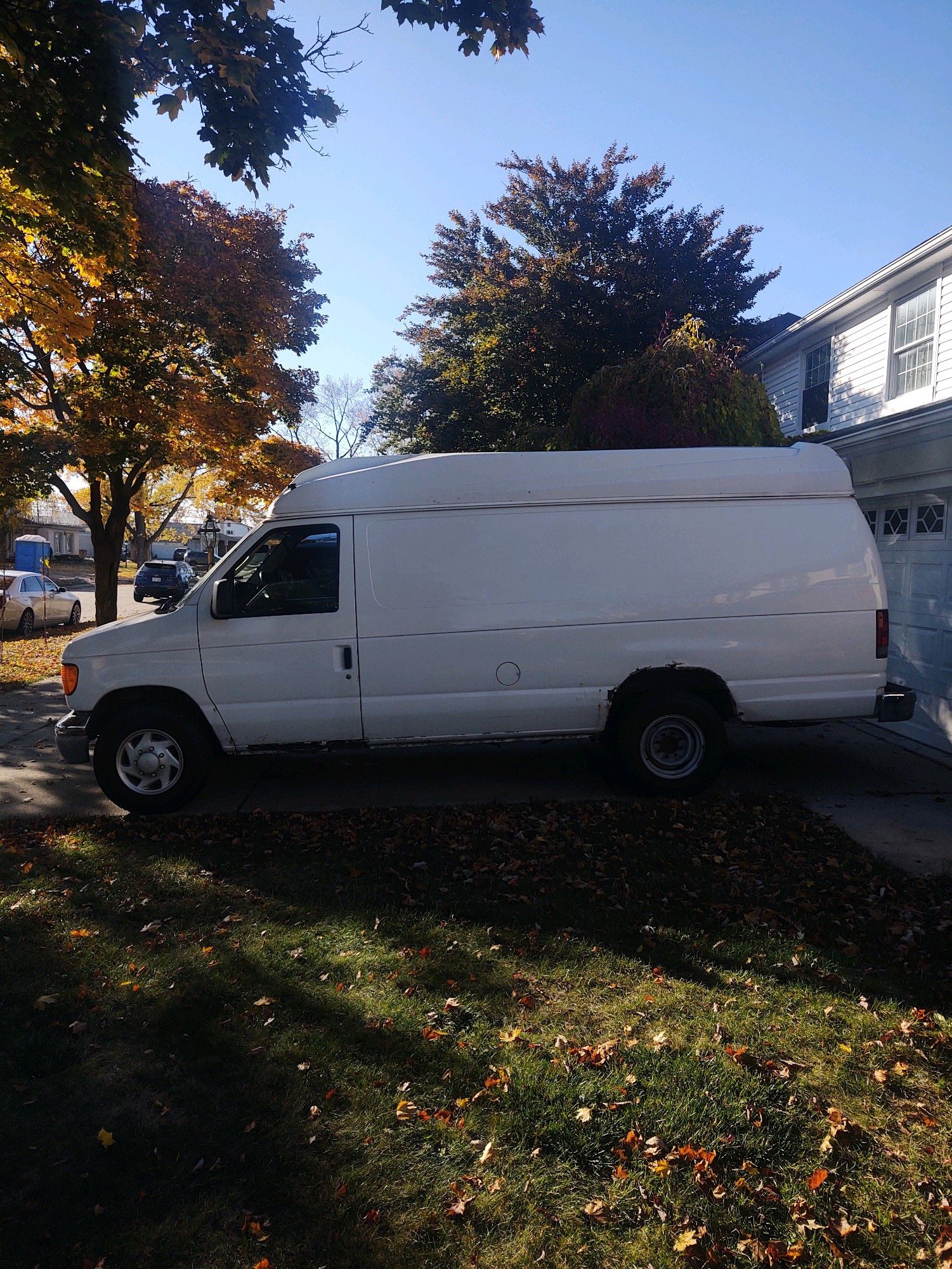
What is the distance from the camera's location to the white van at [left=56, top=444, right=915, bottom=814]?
21.9 feet

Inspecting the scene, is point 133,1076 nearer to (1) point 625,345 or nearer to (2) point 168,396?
(2) point 168,396

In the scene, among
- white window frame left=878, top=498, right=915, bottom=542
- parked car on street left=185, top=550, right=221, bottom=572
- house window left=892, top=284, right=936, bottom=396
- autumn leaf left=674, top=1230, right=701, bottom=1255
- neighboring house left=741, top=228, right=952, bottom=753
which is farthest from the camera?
parked car on street left=185, top=550, right=221, bottom=572

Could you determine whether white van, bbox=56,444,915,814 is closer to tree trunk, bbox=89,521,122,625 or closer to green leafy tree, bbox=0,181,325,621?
green leafy tree, bbox=0,181,325,621

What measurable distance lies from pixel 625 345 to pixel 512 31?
567 inches

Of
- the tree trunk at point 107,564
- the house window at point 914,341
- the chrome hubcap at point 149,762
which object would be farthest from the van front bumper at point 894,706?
the tree trunk at point 107,564

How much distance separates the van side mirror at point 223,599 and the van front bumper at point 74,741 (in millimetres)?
1295

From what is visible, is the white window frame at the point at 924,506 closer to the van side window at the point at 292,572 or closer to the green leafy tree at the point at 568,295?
the van side window at the point at 292,572

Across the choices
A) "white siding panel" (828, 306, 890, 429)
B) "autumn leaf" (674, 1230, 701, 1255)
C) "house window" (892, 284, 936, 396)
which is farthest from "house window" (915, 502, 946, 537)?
"autumn leaf" (674, 1230, 701, 1255)

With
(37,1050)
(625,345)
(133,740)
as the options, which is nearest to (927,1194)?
(37,1050)

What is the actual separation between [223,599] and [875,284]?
1143cm

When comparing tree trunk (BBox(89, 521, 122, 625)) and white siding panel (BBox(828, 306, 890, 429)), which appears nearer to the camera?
white siding panel (BBox(828, 306, 890, 429))

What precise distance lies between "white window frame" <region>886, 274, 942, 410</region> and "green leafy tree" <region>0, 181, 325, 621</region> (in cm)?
941

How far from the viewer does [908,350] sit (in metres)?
13.2

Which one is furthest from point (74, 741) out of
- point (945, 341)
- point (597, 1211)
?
point (945, 341)
